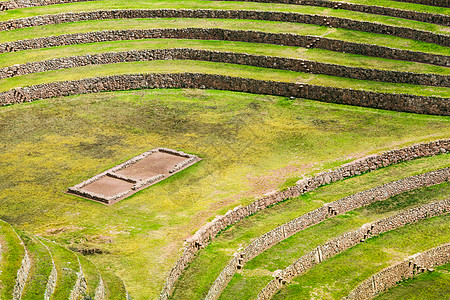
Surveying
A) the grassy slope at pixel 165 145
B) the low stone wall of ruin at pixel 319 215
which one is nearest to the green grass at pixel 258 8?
the grassy slope at pixel 165 145

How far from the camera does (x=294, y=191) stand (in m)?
30.4

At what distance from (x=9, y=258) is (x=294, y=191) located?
14163mm

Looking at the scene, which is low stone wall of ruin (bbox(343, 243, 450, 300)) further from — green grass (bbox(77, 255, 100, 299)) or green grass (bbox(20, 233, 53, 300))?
green grass (bbox(20, 233, 53, 300))

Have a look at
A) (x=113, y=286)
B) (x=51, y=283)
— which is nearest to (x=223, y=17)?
(x=113, y=286)

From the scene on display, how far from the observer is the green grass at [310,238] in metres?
24.7

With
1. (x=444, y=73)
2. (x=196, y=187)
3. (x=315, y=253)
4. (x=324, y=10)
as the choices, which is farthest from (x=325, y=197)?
(x=324, y=10)

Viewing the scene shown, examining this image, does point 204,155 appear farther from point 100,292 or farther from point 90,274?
point 100,292

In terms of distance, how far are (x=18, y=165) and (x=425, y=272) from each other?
799 inches

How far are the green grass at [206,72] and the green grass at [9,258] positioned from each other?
19751mm

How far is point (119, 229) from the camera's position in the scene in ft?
88.8

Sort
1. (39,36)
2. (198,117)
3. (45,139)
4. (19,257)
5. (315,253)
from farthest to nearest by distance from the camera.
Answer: (39,36) → (198,117) → (45,139) → (315,253) → (19,257)

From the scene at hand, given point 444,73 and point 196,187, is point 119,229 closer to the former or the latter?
point 196,187

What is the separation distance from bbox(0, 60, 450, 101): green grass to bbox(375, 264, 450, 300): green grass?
47.5 ft

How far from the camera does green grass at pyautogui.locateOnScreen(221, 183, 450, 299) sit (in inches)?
973
